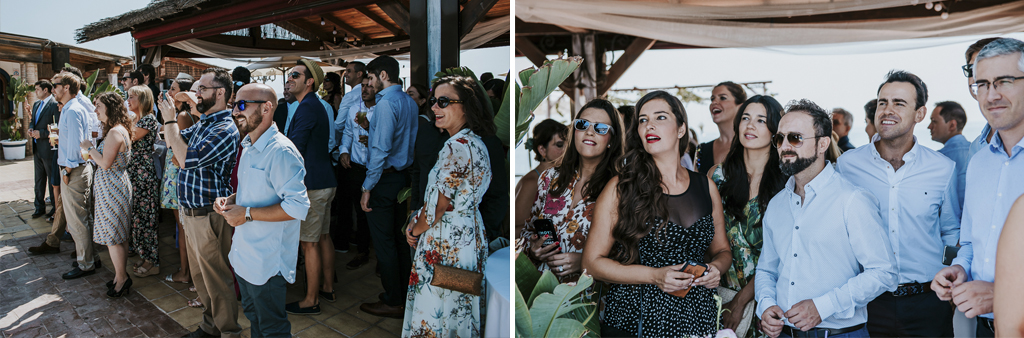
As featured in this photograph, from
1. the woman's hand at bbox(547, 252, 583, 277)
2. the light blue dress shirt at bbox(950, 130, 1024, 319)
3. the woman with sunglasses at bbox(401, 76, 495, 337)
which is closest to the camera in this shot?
the light blue dress shirt at bbox(950, 130, 1024, 319)

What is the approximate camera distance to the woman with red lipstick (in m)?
2.48

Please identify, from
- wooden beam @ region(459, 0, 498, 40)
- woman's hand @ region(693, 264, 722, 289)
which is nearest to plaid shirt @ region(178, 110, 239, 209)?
wooden beam @ region(459, 0, 498, 40)

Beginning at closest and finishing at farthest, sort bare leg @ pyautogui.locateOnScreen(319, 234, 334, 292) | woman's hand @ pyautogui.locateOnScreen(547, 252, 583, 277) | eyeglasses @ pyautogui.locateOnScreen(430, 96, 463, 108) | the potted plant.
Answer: woman's hand @ pyautogui.locateOnScreen(547, 252, 583, 277) → eyeglasses @ pyautogui.locateOnScreen(430, 96, 463, 108) → bare leg @ pyautogui.locateOnScreen(319, 234, 334, 292) → the potted plant

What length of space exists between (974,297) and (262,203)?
106 inches

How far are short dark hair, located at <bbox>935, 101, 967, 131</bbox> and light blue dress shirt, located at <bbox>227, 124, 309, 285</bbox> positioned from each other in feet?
8.88

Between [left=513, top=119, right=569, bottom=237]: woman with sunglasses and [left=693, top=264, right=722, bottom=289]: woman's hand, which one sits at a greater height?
[left=513, top=119, right=569, bottom=237]: woman with sunglasses

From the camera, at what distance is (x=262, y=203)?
2373 mm

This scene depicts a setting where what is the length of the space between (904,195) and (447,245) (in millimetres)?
1763

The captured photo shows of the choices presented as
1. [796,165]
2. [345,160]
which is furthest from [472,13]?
[796,165]

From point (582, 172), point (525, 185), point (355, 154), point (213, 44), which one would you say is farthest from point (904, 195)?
point (213, 44)

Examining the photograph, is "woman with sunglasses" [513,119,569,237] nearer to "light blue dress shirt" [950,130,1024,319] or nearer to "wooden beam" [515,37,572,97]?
"light blue dress shirt" [950,130,1024,319]

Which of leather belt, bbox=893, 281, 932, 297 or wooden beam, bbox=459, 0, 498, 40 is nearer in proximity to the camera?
leather belt, bbox=893, 281, 932, 297

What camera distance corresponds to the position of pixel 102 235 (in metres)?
3.61

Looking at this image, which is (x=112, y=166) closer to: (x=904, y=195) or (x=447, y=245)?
(x=447, y=245)
